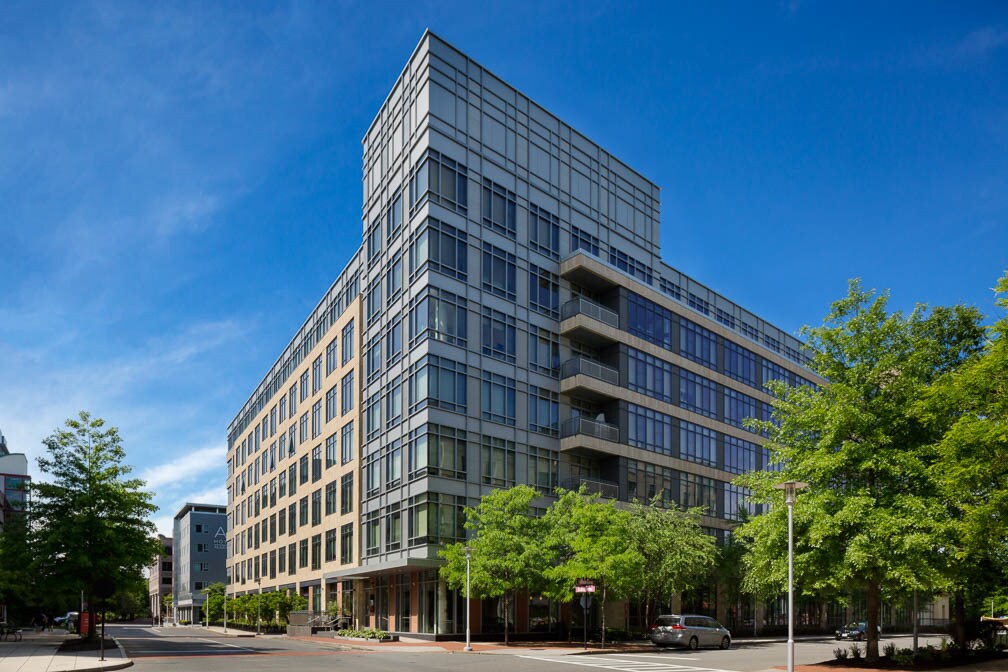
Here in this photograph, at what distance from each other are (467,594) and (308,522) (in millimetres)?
35031

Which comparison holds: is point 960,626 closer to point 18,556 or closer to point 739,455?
point 739,455

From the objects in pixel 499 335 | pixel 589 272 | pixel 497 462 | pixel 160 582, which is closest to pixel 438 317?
pixel 499 335

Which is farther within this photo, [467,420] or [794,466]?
[467,420]

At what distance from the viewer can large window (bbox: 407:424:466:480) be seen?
46125mm

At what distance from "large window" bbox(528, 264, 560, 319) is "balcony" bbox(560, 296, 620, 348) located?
71 cm

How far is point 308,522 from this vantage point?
70.9m

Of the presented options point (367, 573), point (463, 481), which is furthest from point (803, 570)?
point (367, 573)

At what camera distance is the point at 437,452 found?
46312mm

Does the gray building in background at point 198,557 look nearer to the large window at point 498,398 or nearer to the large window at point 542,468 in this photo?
the large window at point 542,468

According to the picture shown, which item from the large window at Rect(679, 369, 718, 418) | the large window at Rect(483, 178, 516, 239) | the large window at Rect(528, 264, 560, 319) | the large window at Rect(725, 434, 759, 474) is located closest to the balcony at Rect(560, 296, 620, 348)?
the large window at Rect(528, 264, 560, 319)

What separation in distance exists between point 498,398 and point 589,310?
28.6 ft

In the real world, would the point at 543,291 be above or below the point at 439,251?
below

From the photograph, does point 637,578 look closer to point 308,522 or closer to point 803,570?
point 803,570

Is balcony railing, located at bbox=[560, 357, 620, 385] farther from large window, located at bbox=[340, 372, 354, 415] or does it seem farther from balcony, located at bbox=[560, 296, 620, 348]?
large window, located at bbox=[340, 372, 354, 415]
